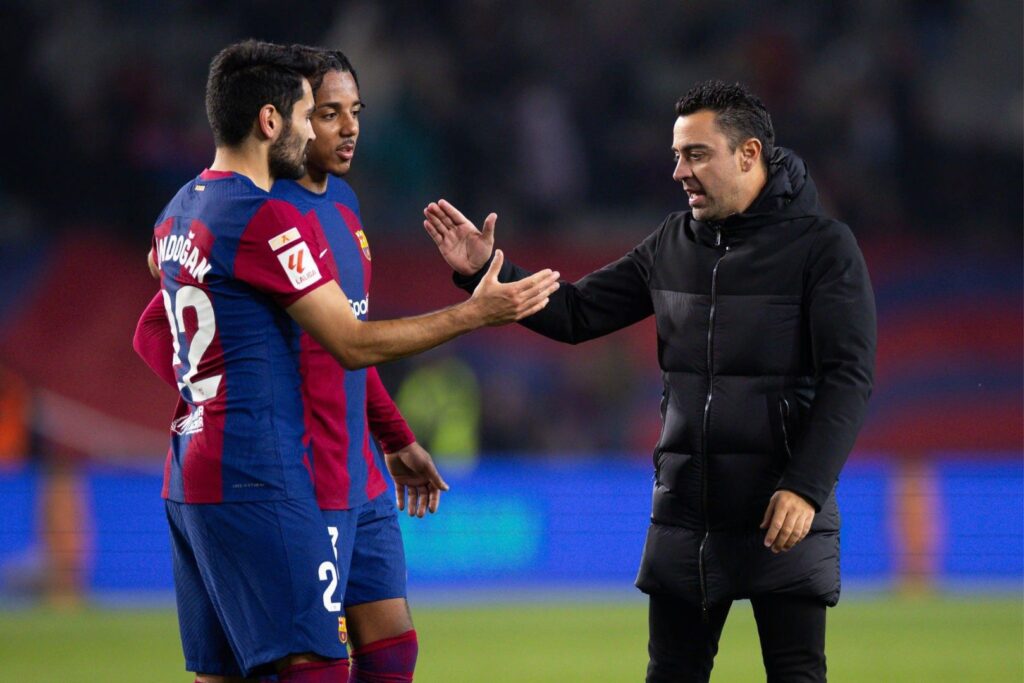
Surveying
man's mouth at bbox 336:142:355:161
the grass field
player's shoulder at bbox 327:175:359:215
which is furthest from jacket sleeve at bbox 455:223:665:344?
the grass field

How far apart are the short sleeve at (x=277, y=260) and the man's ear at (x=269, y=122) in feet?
0.71

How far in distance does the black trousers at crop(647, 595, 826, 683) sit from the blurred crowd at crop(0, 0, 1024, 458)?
7656 mm

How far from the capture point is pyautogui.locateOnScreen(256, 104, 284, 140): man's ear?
395 centimetres

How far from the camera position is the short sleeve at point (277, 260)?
384 cm

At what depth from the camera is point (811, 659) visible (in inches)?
166

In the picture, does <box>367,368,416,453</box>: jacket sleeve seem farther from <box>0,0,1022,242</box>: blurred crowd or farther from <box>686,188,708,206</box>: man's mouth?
<box>0,0,1022,242</box>: blurred crowd

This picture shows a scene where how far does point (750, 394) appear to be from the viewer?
4.25 m

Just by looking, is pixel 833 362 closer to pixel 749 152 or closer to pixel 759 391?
pixel 759 391

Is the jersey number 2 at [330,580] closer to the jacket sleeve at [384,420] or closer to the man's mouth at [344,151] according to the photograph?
the jacket sleeve at [384,420]

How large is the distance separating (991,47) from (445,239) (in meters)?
11.0

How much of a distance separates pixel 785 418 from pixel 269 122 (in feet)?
5.25

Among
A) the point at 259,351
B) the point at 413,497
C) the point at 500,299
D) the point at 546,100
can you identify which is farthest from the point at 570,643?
the point at 546,100

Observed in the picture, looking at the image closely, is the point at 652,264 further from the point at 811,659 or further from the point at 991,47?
the point at 991,47

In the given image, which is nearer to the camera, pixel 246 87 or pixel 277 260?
pixel 277 260
